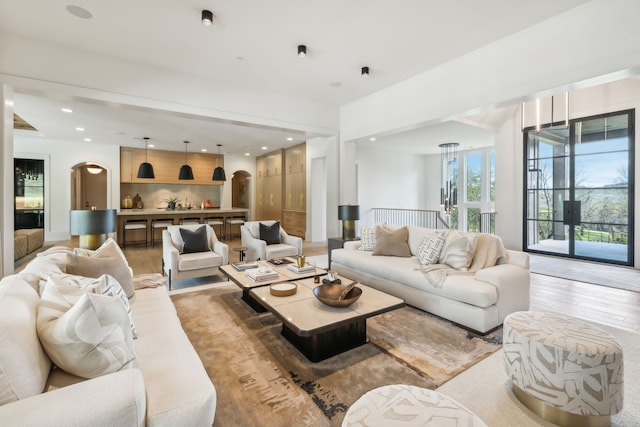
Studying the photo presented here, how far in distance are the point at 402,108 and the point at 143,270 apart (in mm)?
5109

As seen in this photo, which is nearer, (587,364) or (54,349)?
(54,349)

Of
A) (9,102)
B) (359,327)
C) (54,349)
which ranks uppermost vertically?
(9,102)

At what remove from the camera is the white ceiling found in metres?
2.87

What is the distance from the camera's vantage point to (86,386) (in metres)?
1.15

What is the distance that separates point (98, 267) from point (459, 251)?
3541 mm

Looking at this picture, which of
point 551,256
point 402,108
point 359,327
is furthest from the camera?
point 551,256

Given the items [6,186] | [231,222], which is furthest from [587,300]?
[231,222]

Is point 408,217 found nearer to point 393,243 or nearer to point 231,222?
point 231,222

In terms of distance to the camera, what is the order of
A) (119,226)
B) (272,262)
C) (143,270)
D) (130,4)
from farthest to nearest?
(119,226) → (143,270) → (272,262) → (130,4)

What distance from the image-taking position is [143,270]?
5.09m

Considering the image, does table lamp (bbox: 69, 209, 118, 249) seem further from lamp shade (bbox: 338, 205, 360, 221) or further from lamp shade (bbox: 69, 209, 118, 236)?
lamp shade (bbox: 338, 205, 360, 221)

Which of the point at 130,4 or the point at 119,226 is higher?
the point at 130,4

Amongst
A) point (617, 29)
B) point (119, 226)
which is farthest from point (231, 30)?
point (119, 226)

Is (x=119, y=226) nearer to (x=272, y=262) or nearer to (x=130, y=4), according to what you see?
(x=272, y=262)
